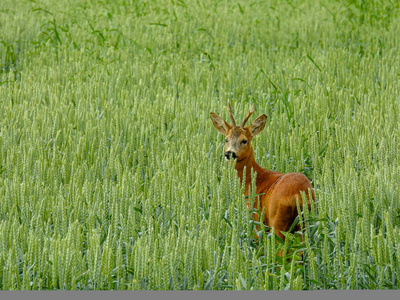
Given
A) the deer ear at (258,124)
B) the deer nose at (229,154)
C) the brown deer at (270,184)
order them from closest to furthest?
the brown deer at (270,184), the deer nose at (229,154), the deer ear at (258,124)

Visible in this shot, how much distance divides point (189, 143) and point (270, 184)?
1174mm

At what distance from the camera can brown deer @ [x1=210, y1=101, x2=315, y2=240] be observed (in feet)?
11.8

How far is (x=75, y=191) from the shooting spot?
4031mm

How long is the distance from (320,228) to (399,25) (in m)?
7.29

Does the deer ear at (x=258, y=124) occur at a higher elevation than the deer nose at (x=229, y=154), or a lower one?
higher

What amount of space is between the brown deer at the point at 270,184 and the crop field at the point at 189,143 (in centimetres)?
10

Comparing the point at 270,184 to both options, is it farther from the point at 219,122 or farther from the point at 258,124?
the point at 219,122

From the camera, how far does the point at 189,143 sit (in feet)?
16.5

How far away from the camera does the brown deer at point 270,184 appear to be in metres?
3.59

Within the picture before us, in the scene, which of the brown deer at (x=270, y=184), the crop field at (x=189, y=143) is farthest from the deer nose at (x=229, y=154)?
the crop field at (x=189, y=143)

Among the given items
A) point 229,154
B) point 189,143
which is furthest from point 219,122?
point 189,143

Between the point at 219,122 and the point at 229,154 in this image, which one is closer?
the point at 229,154

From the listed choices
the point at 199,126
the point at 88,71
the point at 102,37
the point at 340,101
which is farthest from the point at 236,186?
the point at 102,37

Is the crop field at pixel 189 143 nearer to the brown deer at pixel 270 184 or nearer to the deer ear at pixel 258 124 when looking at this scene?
the brown deer at pixel 270 184
